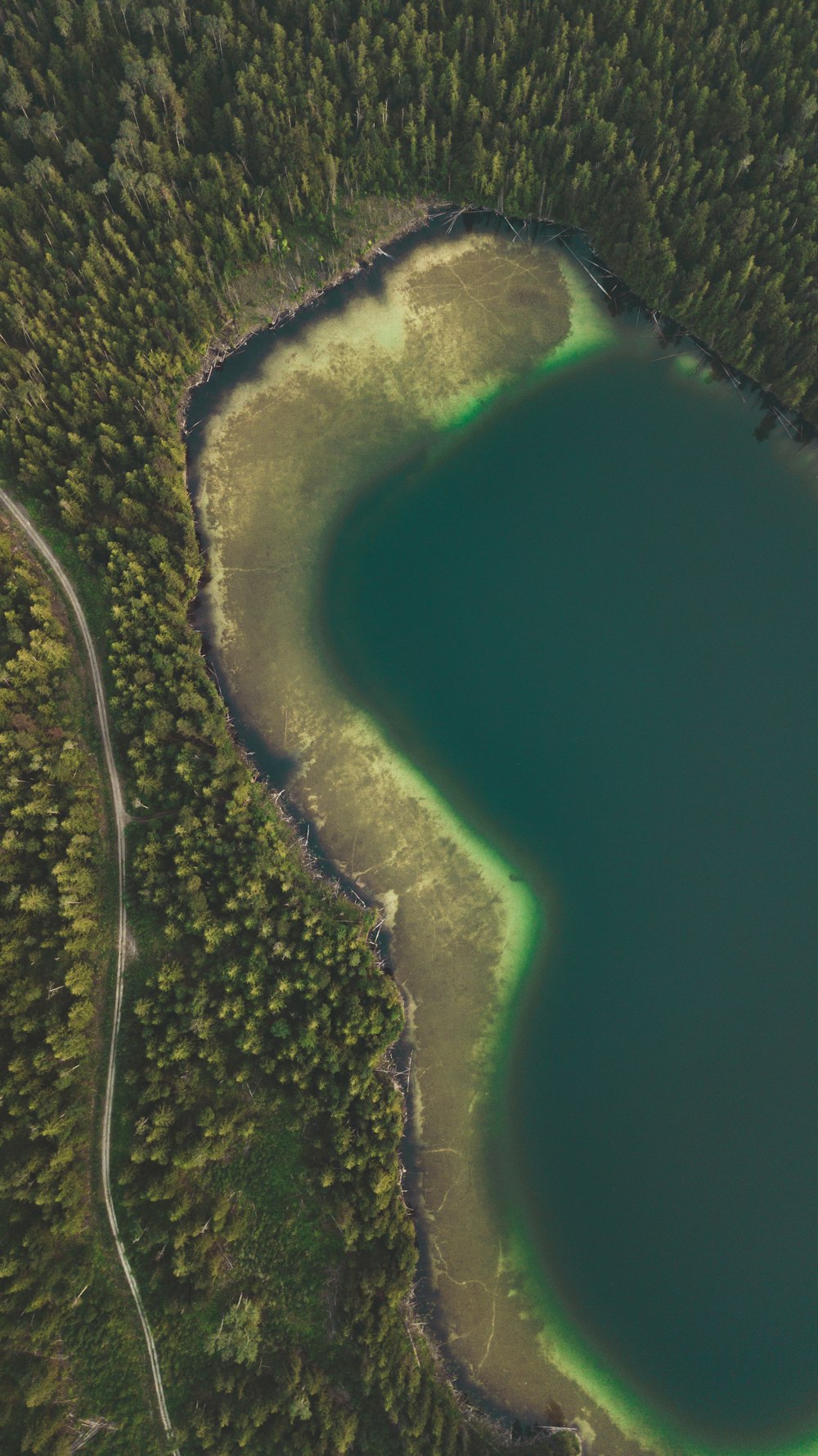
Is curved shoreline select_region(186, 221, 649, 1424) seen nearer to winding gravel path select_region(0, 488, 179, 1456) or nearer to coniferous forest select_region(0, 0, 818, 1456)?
coniferous forest select_region(0, 0, 818, 1456)

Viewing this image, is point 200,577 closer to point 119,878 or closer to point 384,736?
point 384,736

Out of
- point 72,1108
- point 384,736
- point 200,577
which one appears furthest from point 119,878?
point 200,577

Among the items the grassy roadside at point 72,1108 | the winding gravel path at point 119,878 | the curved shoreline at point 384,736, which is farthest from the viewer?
the curved shoreline at point 384,736

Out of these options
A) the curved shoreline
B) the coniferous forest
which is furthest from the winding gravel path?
the curved shoreline

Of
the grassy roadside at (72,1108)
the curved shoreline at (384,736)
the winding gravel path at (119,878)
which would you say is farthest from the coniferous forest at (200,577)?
the curved shoreline at (384,736)

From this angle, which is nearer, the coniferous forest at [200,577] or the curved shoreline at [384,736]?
the coniferous forest at [200,577]

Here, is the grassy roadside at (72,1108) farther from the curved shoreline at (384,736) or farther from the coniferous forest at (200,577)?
the curved shoreline at (384,736)

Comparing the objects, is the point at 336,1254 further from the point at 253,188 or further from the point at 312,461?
the point at 253,188
